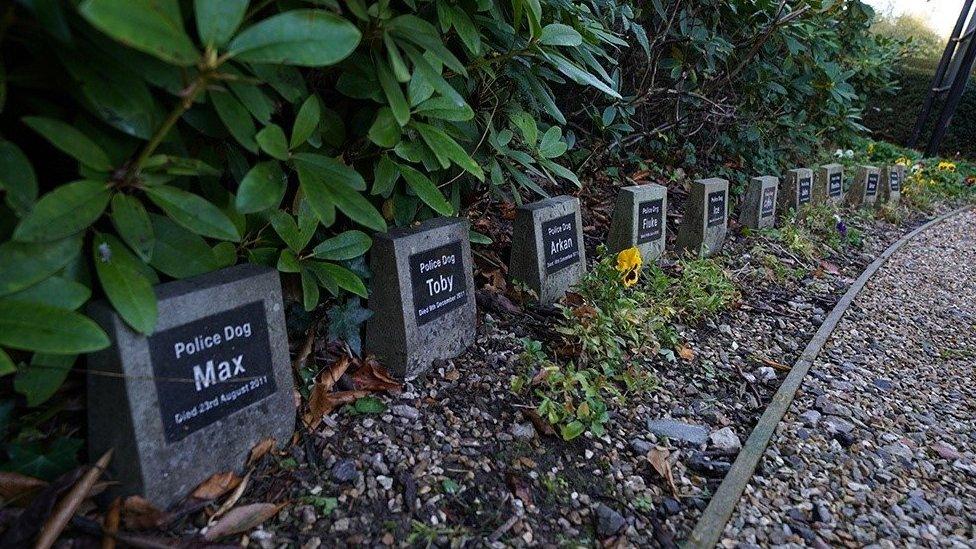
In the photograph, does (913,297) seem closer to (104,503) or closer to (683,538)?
(683,538)

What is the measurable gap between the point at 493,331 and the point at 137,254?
137cm

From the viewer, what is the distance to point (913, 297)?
152 inches

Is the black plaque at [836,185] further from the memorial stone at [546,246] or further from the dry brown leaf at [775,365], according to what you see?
the memorial stone at [546,246]

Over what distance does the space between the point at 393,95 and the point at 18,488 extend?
3.75 feet

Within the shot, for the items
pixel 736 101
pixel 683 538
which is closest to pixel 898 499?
pixel 683 538

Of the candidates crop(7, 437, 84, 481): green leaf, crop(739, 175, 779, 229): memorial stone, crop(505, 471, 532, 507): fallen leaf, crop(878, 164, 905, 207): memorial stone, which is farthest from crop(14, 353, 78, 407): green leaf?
crop(878, 164, 905, 207): memorial stone

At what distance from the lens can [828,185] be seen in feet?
18.6

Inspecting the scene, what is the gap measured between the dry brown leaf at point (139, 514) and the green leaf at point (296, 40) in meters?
0.95

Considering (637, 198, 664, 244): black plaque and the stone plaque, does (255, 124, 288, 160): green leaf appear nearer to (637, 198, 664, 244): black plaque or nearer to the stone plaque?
(637, 198, 664, 244): black plaque

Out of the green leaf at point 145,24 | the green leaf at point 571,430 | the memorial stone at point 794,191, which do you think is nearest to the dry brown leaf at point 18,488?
the green leaf at point 145,24

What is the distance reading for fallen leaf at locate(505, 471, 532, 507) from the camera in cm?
163

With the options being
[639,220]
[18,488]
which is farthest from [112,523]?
[639,220]

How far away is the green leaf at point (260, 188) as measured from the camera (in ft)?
4.11

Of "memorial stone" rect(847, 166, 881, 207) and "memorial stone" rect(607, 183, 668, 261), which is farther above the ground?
"memorial stone" rect(607, 183, 668, 261)
